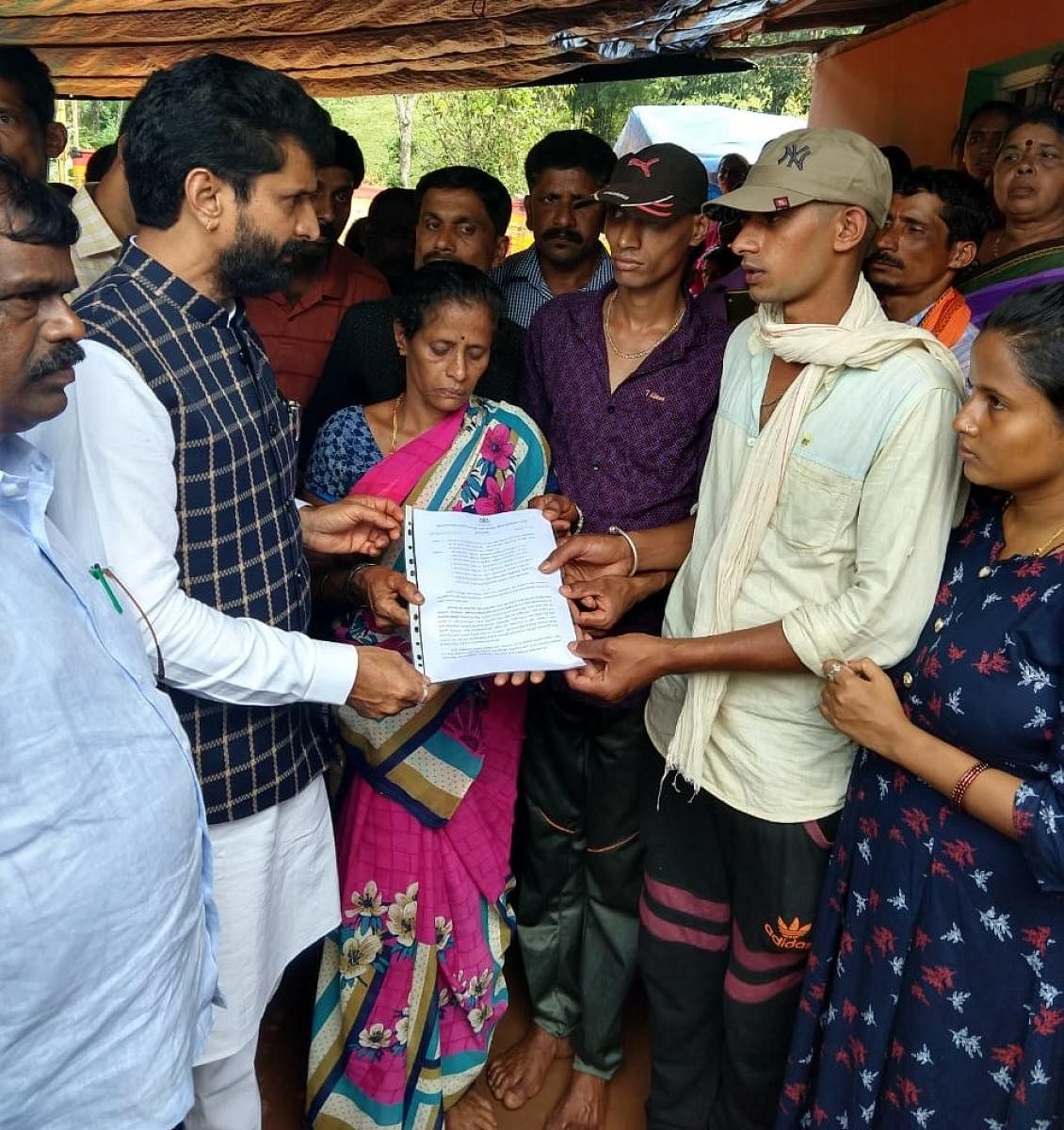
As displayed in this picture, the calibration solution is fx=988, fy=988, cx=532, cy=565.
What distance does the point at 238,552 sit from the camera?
73.1 inches

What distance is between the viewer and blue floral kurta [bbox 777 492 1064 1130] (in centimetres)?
172

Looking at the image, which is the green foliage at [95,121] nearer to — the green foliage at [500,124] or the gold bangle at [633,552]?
the green foliage at [500,124]

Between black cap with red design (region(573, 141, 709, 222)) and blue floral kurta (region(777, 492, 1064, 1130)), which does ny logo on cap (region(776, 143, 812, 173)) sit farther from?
blue floral kurta (region(777, 492, 1064, 1130))

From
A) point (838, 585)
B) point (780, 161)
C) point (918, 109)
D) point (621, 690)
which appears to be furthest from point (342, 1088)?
point (918, 109)

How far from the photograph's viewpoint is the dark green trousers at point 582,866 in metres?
2.77

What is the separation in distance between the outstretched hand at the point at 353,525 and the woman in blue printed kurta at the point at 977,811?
1041 millimetres

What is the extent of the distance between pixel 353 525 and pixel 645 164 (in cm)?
121

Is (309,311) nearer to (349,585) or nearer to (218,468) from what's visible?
(349,585)

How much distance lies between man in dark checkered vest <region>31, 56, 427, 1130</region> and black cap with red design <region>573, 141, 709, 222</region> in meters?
0.87

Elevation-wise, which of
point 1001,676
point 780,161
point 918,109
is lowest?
point 1001,676

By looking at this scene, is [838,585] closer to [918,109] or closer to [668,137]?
[918,109]

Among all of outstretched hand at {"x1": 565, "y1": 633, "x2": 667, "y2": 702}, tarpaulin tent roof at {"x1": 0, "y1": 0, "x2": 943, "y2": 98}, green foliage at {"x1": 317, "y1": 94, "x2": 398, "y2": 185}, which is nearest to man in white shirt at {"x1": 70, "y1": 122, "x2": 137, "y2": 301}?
tarpaulin tent roof at {"x1": 0, "y1": 0, "x2": 943, "y2": 98}

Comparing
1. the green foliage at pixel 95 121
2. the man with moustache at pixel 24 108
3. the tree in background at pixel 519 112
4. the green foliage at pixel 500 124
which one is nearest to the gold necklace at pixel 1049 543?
the man with moustache at pixel 24 108

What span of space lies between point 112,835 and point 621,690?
47.0 inches
